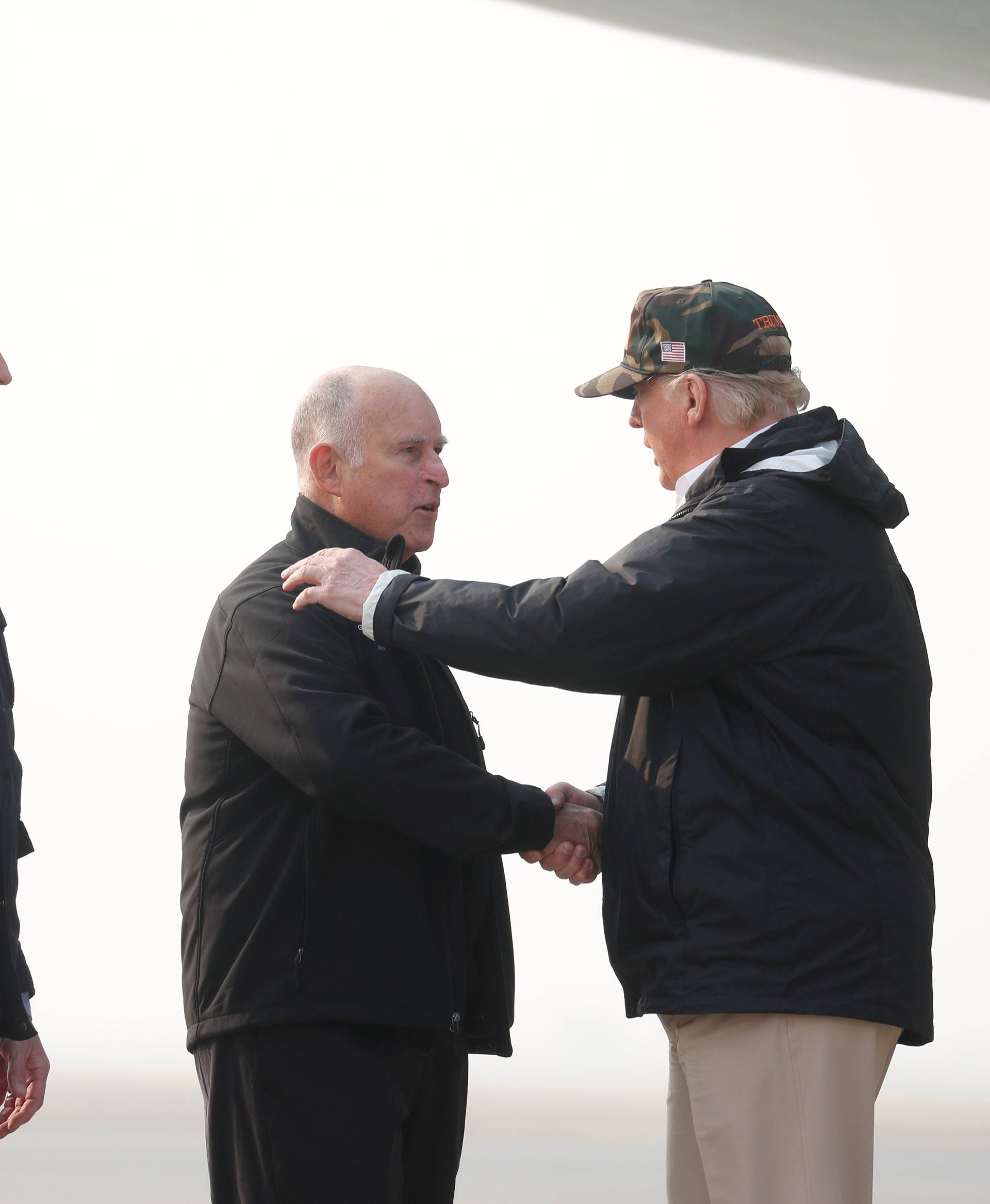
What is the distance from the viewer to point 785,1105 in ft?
5.66

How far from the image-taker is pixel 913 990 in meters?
1.76

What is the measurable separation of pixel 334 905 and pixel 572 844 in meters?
0.36

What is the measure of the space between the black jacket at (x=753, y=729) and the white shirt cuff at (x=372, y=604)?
0.03 ft

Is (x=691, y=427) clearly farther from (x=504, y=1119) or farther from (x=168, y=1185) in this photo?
(x=504, y=1119)

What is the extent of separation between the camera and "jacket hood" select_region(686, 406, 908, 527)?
6.02ft

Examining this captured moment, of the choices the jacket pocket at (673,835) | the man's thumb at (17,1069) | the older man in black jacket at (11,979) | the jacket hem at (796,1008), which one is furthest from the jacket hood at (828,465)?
the man's thumb at (17,1069)

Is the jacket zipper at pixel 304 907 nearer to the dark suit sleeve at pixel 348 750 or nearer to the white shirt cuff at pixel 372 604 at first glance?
the dark suit sleeve at pixel 348 750

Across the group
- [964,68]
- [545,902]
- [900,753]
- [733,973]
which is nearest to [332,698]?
[733,973]

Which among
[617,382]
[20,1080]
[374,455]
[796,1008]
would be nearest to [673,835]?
[796,1008]

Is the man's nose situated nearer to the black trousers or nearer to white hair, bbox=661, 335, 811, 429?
white hair, bbox=661, 335, 811, 429

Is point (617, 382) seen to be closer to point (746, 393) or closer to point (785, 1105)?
point (746, 393)

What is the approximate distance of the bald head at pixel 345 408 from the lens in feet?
7.21

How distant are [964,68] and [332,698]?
439 cm

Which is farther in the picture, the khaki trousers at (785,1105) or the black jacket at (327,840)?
the black jacket at (327,840)
